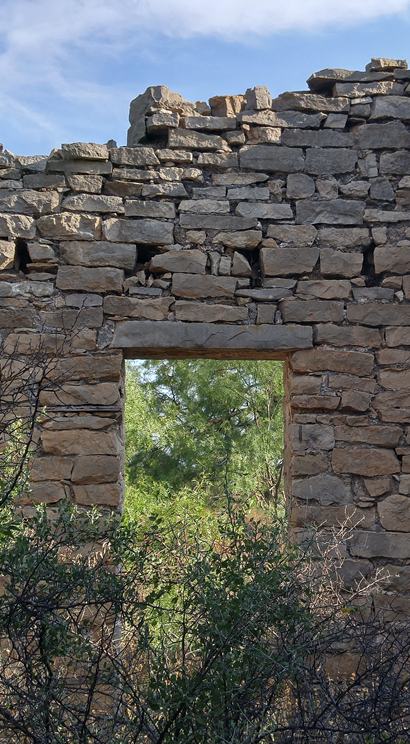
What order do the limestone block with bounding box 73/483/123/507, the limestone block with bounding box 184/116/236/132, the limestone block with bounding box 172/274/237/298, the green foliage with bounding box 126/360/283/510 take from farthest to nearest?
the green foliage with bounding box 126/360/283/510 → the limestone block with bounding box 184/116/236/132 → the limestone block with bounding box 172/274/237/298 → the limestone block with bounding box 73/483/123/507

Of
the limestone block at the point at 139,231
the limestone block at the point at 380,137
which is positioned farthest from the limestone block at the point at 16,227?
the limestone block at the point at 380,137

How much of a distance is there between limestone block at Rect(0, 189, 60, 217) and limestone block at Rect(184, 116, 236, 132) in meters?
0.95

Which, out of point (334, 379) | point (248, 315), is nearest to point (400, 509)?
point (334, 379)

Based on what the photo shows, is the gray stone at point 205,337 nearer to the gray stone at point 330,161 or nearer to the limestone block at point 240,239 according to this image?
the limestone block at point 240,239

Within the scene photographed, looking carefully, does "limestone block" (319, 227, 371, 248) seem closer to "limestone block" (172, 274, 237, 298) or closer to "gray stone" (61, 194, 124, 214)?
"limestone block" (172, 274, 237, 298)

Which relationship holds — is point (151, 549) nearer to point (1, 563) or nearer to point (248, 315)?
point (1, 563)

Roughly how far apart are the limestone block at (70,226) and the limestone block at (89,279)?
206mm

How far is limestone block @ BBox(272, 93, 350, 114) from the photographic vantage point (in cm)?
576

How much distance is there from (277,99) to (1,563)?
3737 millimetres

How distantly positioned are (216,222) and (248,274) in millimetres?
369

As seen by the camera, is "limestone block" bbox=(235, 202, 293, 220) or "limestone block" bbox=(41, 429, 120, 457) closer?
"limestone block" bbox=(41, 429, 120, 457)

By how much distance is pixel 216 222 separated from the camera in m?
5.56

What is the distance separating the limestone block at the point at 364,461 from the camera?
535 cm

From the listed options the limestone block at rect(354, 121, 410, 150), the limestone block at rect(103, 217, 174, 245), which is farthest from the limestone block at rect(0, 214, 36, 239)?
the limestone block at rect(354, 121, 410, 150)
